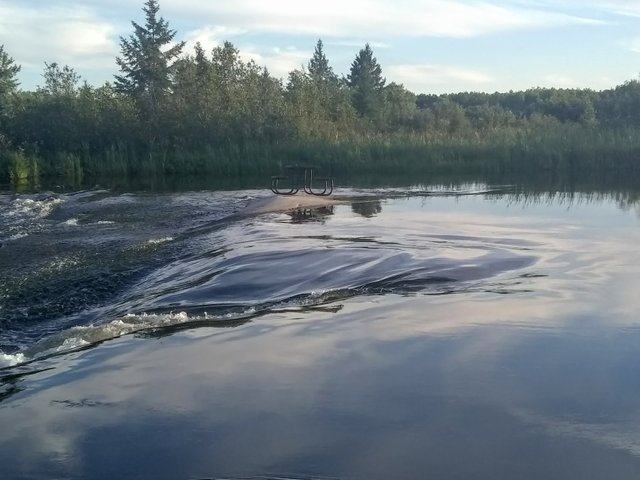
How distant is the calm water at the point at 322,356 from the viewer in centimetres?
459

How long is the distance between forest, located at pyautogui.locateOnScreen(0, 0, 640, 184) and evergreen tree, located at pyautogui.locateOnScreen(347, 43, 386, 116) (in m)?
10.6

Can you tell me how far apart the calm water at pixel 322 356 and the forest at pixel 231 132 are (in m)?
20.1

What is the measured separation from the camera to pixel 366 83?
73250 millimetres

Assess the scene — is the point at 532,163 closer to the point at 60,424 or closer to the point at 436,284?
the point at 436,284

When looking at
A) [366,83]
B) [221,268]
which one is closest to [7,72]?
[366,83]

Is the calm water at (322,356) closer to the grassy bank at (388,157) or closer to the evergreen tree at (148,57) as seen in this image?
the grassy bank at (388,157)

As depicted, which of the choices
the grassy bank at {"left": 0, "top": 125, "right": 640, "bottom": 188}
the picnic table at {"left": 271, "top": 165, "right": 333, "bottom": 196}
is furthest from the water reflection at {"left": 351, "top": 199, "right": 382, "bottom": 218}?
the grassy bank at {"left": 0, "top": 125, "right": 640, "bottom": 188}

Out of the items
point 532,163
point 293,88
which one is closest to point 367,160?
point 532,163

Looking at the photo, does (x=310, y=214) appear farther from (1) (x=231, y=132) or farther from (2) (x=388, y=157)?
(1) (x=231, y=132)

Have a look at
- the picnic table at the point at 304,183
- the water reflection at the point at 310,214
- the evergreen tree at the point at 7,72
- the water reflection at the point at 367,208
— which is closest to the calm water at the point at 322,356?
the water reflection at the point at 310,214

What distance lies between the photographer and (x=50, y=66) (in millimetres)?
54469

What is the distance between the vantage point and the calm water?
459cm

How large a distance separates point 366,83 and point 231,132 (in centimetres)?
3605

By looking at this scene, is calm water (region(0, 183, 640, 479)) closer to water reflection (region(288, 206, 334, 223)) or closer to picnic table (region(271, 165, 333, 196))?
water reflection (region(288, 206, 334, 223))
